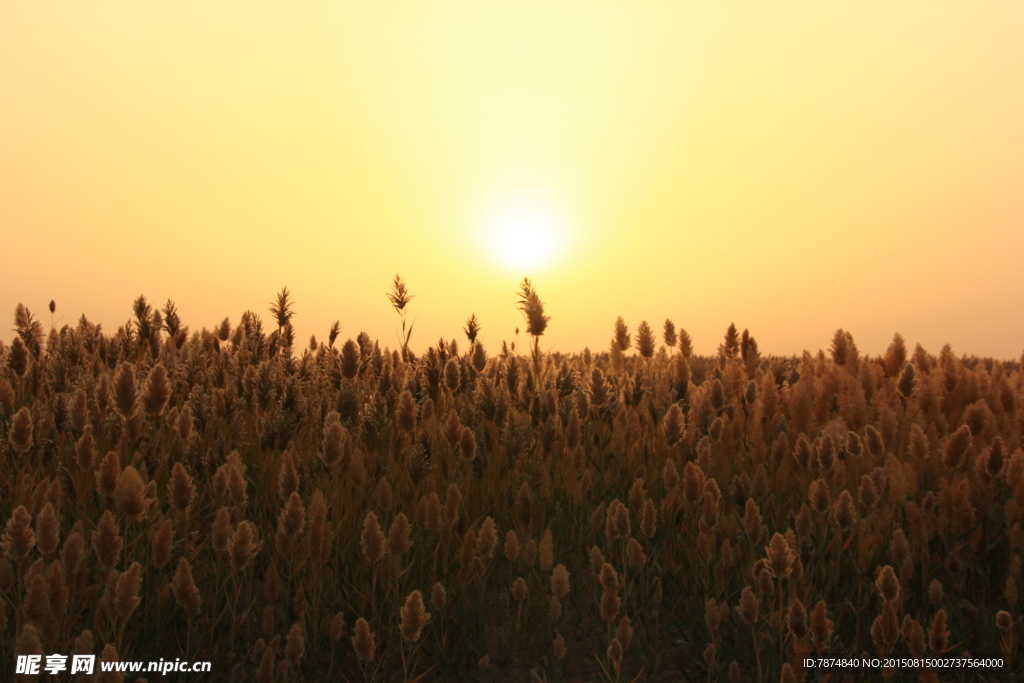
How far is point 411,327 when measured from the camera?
7004 mm

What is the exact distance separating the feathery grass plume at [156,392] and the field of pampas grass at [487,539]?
0.01 m

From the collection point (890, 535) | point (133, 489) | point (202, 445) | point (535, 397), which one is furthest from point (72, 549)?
point (890, 535)

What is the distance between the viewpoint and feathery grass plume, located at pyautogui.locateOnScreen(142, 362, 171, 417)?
12.3 ft

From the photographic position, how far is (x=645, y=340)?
8156mm

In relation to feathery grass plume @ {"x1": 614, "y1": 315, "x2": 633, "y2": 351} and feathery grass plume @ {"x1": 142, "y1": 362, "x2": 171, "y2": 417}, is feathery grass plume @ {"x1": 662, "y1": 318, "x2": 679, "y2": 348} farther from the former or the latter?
feathery grass plume @ {"x1": 142, "y1": 362, "x2": 171, "y2": 417}

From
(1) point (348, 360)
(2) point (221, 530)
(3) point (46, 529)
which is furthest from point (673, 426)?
(3) point (46, 529)

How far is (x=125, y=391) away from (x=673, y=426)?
8.74ft

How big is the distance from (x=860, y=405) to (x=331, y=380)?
3.91 metres

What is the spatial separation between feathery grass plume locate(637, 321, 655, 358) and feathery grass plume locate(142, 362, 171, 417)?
513 centimetres

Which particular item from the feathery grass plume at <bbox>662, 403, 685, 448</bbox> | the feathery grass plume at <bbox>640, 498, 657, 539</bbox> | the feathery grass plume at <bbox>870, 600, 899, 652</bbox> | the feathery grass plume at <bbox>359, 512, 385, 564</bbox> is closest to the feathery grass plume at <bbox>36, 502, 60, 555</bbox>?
the feathery grass plume at <bbox>359, 512, 385, 564</bbox>

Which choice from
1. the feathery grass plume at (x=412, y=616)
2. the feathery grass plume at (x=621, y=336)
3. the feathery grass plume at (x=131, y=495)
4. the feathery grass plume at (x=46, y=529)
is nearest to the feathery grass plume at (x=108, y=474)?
the feathery grass plume at (x=131, y=495)

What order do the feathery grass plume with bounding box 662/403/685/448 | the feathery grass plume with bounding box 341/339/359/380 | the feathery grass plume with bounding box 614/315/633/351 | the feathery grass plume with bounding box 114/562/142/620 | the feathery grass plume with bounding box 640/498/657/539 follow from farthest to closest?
the feathery grass plume with bounding box 614/315/633/351 → the feathery grass plume with bounding box 341/339/359/380 → the feathery grass plume with bounding box 662/403/685/448 → the feathery grass plume with bounding box 640/498/657/539 → the feathery grass plume with bounding box 114/562/142/620

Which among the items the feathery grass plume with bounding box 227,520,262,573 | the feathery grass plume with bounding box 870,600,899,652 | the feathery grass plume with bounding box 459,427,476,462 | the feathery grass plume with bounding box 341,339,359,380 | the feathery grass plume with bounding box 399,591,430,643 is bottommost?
the feathery grass plume with bounding box 870,600,899,652

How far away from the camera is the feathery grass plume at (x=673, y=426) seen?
14.1ft
